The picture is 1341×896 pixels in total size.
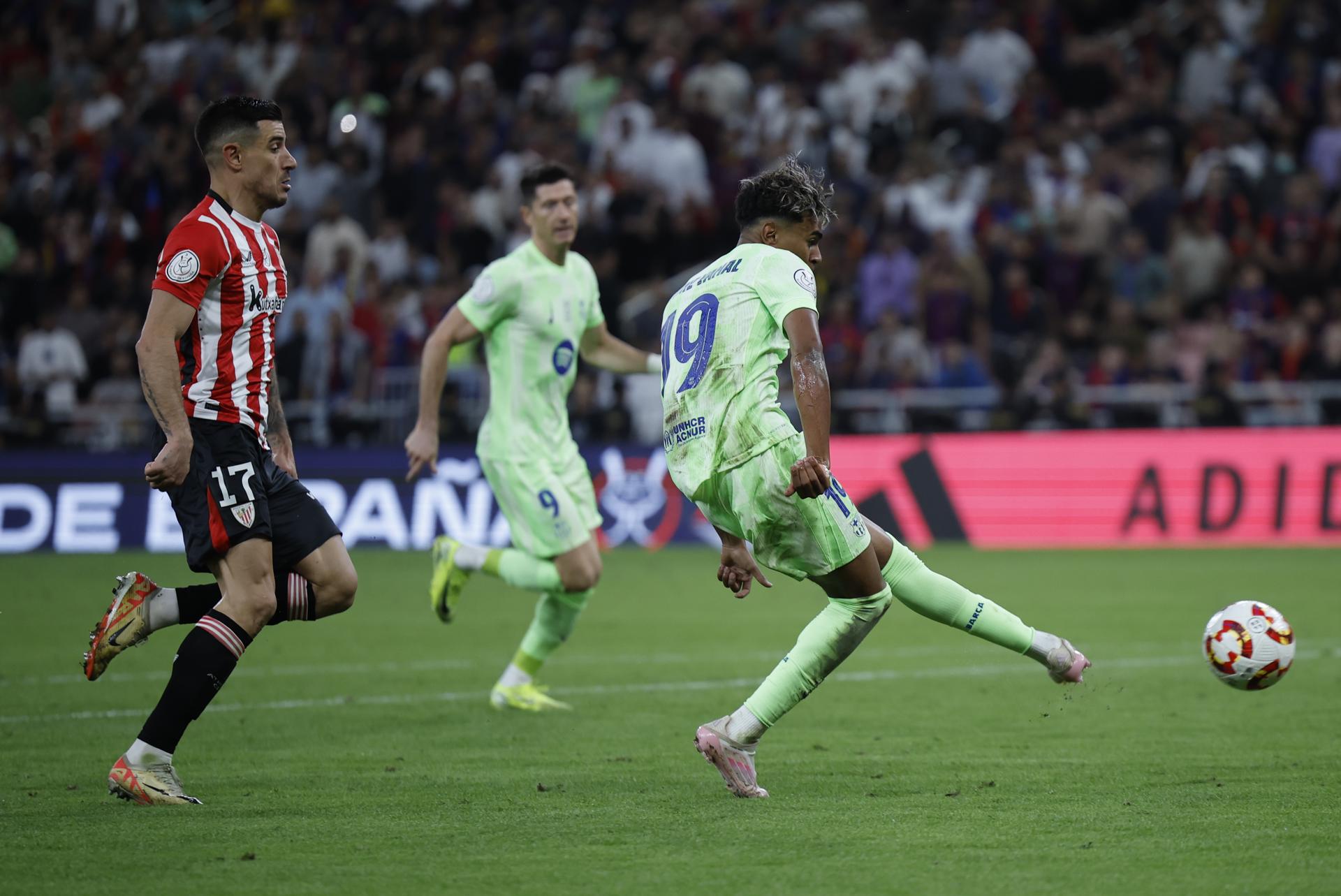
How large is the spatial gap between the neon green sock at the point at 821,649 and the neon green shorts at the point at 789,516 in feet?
0.59

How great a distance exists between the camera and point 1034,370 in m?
19.0

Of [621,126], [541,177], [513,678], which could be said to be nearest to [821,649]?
[513,678]

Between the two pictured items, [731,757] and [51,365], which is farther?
[51,365]

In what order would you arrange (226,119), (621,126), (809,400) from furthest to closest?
1. (621,126)
2. (226,119)
3. (809,400)

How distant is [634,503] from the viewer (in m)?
18.2

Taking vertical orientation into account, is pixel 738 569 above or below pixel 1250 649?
above

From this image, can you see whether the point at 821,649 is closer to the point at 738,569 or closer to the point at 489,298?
the point at 738,569

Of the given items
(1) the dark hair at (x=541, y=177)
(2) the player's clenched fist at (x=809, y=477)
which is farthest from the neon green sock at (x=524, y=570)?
(2) the player's clenched fist at (x=809, y=477)

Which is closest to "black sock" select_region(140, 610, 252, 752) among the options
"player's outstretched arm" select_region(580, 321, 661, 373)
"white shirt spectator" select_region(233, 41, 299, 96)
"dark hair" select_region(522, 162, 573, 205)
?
"player's outstretched arm" select_region(580, 321, 661, 373)

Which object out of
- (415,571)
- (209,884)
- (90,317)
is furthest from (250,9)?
(209,884)

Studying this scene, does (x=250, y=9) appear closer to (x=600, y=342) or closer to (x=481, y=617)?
(x=481, y=617)

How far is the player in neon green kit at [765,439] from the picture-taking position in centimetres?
621

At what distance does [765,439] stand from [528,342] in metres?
3.22

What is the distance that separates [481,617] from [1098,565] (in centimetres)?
601
